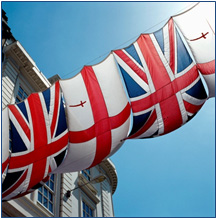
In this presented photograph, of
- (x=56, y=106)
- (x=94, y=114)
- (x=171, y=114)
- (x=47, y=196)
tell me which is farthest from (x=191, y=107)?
(x=47, y=196)

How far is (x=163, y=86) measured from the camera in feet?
33.7

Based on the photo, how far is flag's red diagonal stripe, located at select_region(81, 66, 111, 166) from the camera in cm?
1003

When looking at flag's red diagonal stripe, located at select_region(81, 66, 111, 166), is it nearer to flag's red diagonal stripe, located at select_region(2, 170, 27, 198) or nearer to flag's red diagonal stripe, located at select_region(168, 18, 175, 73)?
flag's red diagonal stripe, located at select_region(2, 170, 27, 198)

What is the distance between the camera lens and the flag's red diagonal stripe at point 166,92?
33.4 ft

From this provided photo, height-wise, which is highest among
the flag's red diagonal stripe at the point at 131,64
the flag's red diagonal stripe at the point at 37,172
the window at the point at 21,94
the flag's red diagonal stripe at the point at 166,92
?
the window at the point at 21,94

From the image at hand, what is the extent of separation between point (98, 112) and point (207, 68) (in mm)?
3767

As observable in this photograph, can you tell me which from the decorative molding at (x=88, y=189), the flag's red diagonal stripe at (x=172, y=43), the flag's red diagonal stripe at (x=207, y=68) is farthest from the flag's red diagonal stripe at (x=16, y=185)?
the decorative molding at (x=88, y=189)

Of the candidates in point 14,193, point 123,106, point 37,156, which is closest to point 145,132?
point 123,106

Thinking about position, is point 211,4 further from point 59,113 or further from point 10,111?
point 10,111

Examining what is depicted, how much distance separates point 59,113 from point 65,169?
188cm

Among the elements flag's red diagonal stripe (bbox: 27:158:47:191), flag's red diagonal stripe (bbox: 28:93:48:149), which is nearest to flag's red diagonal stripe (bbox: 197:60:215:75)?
flag's red diagonal stripe (bbox: 28:93:48:149)

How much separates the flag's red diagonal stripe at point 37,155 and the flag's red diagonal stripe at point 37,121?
0.20 meters

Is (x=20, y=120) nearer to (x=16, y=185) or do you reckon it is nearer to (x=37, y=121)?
(x=37, y=121)

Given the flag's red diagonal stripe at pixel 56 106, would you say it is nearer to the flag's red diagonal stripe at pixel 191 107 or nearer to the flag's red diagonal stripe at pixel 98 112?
the flag's red diagonal stripe at pixel 98 112
